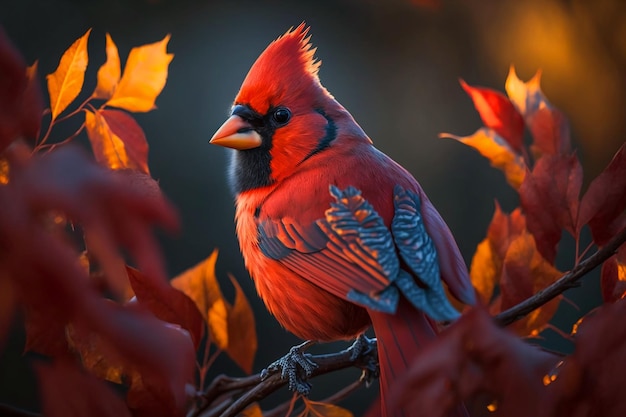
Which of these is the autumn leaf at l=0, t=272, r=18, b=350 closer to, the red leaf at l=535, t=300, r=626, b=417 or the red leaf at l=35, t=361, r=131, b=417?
the red leaf at l=35, t=361, r=131, b=417

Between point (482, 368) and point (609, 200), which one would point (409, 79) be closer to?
point (609, 200)

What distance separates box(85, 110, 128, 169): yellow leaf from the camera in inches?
26.1

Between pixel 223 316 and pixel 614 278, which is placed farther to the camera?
pixel 223 316

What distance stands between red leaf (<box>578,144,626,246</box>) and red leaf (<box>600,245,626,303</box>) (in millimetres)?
22

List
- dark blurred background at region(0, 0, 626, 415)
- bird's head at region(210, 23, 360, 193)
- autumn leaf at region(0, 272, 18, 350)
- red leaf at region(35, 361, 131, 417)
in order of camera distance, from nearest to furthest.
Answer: autumn leaf at region(0, 272, 18, 350), red leaf at region(35, 361, 131, 417), bird's head at region(210, 23, 360, 193), dark blurred background at region(0, 0, 626, 415)

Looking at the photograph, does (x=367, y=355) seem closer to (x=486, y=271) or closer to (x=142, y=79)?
(x=486, y=271)

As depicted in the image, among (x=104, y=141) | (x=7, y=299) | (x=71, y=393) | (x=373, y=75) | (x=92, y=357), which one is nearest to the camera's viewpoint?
(x=7, y=299)

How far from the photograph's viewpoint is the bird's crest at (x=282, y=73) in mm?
758

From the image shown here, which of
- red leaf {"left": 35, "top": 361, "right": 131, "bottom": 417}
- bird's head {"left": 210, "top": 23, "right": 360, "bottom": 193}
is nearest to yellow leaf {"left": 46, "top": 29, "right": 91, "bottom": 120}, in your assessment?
bird's head {"left": 210, "top": 23, "right": 360, "bottom": 193}

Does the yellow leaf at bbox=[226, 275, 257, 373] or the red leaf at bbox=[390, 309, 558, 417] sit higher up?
the red leaf at bbox=[390, 309, 558, 417]

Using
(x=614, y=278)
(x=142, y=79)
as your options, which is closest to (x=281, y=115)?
(x=142, y=79)

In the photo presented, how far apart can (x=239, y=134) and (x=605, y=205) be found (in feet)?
1.28

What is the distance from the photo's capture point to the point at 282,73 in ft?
2.53

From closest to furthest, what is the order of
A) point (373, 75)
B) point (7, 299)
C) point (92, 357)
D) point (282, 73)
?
point (7, 299) → point (92, 357) → point (282, 73) → point (373, 75)
